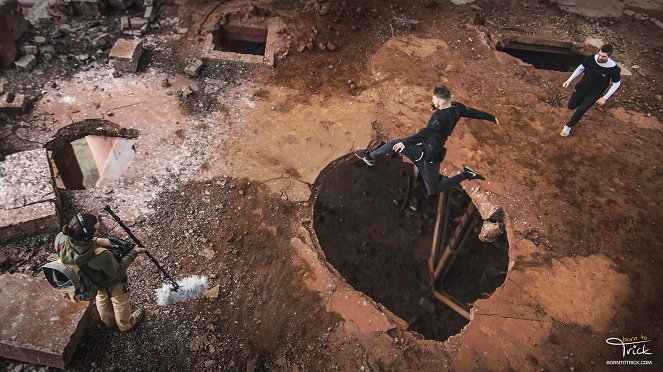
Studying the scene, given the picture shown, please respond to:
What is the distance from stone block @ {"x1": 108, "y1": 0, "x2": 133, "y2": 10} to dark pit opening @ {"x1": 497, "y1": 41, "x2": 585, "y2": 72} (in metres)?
6.62

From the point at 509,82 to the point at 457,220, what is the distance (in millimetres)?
3028

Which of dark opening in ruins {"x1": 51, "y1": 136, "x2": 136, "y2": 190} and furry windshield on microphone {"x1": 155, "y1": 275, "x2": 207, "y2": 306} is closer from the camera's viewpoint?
furry windshield on microphone {"x1": 155, "y1": 275, "x2": 207, "y2": 306}

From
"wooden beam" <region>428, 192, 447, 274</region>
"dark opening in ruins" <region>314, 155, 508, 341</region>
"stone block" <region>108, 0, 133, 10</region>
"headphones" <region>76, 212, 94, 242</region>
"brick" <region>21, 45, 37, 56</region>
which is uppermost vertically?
"headphones" <region>76, 212, 94, 242</region>

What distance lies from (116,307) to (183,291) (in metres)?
0.74

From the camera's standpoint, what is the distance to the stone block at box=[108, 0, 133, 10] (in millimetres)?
7838

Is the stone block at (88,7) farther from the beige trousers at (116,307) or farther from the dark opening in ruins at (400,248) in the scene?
the beige trousers at (116,307)

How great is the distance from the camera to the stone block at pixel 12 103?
616cm

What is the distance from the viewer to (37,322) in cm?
430

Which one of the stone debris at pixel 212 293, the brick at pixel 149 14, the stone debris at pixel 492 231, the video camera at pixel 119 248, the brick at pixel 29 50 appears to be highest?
the brick at pixel 149 14

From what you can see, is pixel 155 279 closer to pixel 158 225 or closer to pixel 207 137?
pixel 158 225

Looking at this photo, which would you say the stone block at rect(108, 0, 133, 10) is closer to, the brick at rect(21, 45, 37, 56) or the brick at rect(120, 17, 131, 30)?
the brick at rect(120, 17, 131, 30)

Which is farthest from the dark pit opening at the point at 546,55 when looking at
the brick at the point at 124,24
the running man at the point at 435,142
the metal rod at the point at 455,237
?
the brick at the point at 124,24

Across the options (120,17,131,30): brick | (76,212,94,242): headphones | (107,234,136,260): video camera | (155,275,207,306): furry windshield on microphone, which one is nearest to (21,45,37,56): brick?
Result: (120,17,131,30): brick

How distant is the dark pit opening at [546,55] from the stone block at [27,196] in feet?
24.3
